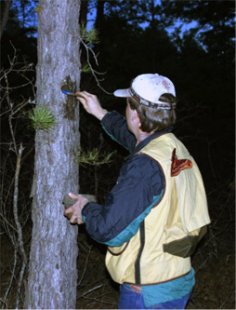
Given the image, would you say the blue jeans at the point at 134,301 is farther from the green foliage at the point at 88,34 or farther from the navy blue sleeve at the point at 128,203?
the green foliage at the point at 88,34

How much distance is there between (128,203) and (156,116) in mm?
593

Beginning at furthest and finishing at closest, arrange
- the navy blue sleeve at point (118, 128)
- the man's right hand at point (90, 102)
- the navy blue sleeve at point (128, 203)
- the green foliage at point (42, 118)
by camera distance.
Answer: the navy blue sleeve at point (118, 128) → the man's right hand at point (90, 102) → the green foliage at point (42, 118) → the navy blue sleeve at point (128, 203)

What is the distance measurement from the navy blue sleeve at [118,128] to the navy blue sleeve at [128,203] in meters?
0.91

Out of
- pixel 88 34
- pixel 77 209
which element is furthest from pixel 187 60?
pixel 77 209

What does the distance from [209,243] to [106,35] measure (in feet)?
29.1

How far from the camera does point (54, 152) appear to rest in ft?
10.7

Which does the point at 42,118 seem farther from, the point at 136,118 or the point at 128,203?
the point at 128,203

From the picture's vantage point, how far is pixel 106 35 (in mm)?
14664

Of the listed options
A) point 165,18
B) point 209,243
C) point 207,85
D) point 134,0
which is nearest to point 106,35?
point 134,0

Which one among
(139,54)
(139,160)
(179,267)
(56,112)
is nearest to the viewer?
(139,160)

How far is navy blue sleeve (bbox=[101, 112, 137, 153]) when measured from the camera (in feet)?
11.5

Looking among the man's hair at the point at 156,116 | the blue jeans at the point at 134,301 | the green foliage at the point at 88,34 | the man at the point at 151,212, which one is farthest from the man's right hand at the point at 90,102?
the blue jeans at the point at 134,301

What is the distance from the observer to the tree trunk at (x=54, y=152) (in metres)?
3.27

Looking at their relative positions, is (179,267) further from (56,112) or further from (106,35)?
(106,35)
